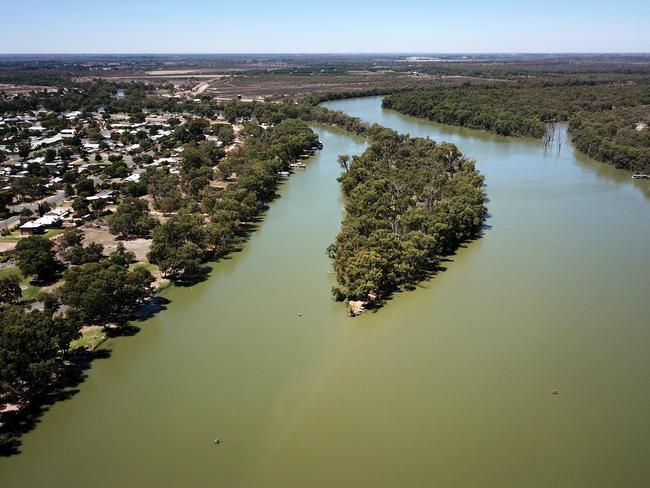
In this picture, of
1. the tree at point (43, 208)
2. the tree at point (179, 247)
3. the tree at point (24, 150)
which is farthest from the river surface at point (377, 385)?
the tree at point (24, 150)

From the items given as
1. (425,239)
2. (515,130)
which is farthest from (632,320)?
(515,130)

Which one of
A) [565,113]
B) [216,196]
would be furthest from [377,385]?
[565,113]

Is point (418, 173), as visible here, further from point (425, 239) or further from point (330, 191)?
point (425, 239)

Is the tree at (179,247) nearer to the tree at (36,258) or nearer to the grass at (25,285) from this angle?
the tree at (36,258)

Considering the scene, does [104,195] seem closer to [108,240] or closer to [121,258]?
[108,240]

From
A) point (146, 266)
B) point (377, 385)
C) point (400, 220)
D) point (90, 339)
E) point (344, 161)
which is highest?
point (400, 220)

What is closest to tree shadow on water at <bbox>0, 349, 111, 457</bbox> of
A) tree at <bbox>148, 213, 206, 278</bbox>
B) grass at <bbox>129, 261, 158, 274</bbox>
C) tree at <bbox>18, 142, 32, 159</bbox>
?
tree at <bbox>148, 213, 206, 278</bbox>

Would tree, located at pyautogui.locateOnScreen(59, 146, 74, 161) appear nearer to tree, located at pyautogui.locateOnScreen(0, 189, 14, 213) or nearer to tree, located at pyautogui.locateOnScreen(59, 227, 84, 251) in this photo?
tree, located at pyautogui.locateOnScreen(0, 189, 14, 213)
